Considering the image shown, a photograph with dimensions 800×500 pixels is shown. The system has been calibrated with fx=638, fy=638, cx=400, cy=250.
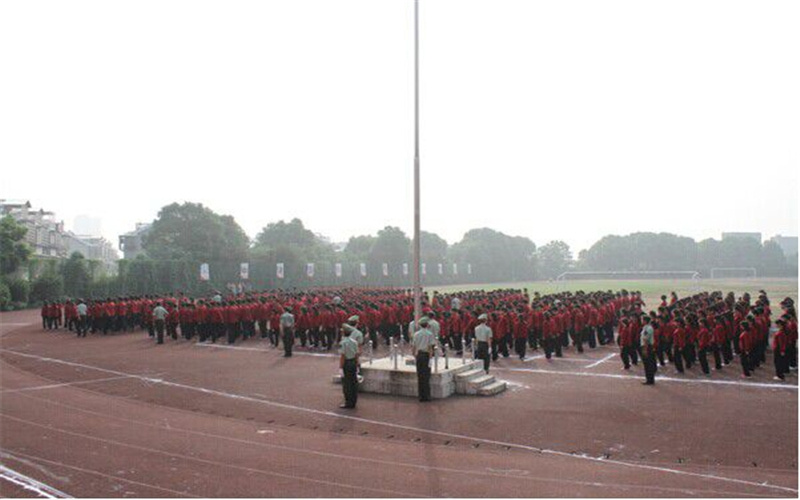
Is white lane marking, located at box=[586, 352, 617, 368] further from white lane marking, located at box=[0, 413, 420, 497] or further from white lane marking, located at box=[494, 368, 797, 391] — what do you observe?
white lane marking, located at box=[0, 413, 420, 497]

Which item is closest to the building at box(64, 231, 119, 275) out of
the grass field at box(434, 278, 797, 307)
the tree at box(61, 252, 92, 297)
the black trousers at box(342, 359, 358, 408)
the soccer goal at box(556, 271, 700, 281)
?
the tree at box(61, 252, 92, 297)

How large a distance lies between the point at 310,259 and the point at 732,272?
6412 centimetres

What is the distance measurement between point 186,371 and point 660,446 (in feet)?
41.7

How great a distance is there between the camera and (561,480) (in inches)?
327

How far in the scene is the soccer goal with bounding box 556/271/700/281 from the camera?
9694 cm

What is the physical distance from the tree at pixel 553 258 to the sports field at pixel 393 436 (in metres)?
89.4

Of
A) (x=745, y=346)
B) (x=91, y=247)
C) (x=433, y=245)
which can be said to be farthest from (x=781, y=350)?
(x=91, y=247)

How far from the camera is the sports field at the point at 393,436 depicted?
8.23 m

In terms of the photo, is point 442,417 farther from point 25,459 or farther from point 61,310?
point 61,310

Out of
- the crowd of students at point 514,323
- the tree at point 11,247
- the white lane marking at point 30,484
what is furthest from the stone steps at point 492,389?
the tree at point 11,247

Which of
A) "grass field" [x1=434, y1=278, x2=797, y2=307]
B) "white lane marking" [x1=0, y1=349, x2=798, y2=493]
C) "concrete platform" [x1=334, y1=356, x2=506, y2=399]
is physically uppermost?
"grass field" [x1=434, y1=278, x2=797, y2=307]

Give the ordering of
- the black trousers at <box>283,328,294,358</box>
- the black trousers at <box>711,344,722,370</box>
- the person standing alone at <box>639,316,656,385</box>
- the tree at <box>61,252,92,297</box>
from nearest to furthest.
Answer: the person standing alone at <box>639,316,656,385</box>, the black trousers at <box>711,344,722,370</box>, the black trousers at <box>283,328,294,358</box>, the tree at <box>61,252,92,297</box>

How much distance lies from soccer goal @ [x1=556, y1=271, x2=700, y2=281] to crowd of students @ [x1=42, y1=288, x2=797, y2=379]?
74879 mm

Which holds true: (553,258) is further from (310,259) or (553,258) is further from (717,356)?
(717,356)
